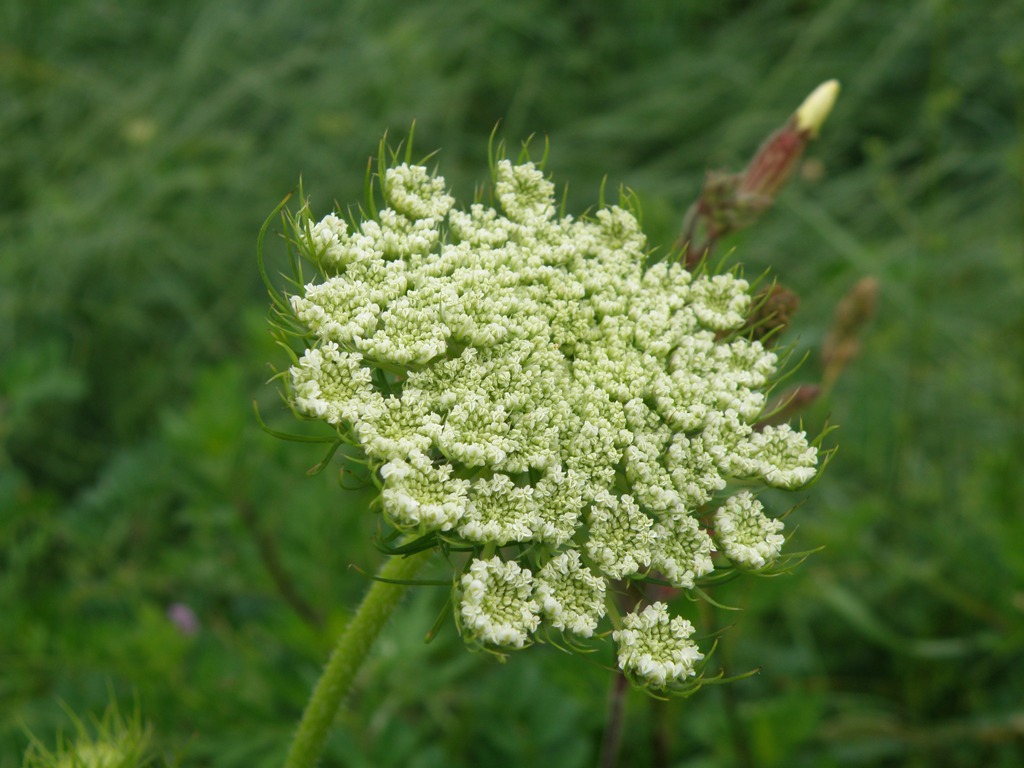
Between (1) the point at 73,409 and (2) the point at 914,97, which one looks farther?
(2) the point at 914,97

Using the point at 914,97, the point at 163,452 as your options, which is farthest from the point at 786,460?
the point at 914,97

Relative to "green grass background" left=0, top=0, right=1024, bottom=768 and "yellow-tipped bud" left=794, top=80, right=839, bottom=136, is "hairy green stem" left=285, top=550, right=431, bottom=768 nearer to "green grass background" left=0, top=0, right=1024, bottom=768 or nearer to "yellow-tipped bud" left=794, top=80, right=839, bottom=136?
"green grass background" left=0, top=0, right=1024, bottom=768

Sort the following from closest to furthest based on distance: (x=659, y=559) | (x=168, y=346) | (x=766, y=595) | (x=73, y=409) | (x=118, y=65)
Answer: (x=659, y=559), (x=766, y=595), (x=73, y=409), (x=168, y=346), (x=118, y=65)

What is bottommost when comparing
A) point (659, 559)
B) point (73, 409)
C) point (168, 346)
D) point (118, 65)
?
point (659, 559)

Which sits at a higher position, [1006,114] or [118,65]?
[1006,114]

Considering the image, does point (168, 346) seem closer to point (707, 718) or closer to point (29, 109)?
point (29, 109)

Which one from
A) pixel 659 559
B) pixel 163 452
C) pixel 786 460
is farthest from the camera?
pixel 163 452

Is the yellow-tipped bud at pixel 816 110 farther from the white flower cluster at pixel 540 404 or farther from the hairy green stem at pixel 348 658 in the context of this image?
the hairy green stem at pixel 348 658

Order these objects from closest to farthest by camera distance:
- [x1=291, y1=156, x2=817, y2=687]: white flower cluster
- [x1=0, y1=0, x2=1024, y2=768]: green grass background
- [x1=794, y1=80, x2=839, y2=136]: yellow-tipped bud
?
[x1=291, y1=156, x2=817, y2=687]: white flower cluster < [x1=794, y1=80, x2=839, y2=136]: yellow-tipped bud < [x1=0, y1=0, x2=1024, y2=768]: green grass background

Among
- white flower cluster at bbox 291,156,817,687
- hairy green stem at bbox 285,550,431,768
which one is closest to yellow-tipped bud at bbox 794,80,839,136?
white flower cluster at bbox 291,156,817,687
